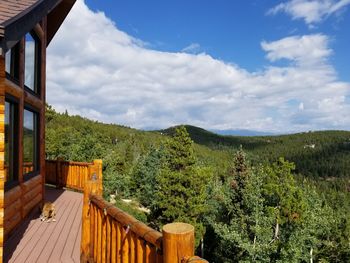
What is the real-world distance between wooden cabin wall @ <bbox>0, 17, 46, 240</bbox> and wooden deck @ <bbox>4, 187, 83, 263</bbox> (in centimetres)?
23

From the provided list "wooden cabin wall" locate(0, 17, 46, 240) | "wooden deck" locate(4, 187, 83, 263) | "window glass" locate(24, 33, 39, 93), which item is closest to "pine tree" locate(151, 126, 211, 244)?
"wooden cabin wall" locate(0, 17, 46, 240)

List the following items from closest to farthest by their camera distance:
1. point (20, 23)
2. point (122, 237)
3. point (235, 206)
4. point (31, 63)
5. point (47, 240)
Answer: point (122, 237)
point (20, 23)
point (47, 240)
point (31, 63)
point (235, 206)

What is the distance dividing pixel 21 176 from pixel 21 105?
1.55 m

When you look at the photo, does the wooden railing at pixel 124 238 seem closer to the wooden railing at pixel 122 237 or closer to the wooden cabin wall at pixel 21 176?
the wooden railing at pixel 122 237

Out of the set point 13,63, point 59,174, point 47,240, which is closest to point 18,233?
point 47,240

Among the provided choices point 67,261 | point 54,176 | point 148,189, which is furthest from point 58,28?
point 148,189

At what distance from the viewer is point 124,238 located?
134 inches

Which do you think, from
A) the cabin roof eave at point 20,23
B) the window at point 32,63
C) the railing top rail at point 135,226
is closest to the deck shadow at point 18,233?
the railing top rail at point 135,226

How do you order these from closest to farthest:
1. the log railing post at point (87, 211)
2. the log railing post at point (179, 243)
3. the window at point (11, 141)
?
the log railing post at point (179, 243) < the log railing post at point (87, 211) < the window at point (11, 141)

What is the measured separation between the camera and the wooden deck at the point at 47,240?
604cm

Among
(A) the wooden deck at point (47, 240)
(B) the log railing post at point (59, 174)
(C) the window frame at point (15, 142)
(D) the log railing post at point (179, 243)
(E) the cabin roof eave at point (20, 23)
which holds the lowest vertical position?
(A) the wooden deck at point (47, 240)

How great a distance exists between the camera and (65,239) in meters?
7.11

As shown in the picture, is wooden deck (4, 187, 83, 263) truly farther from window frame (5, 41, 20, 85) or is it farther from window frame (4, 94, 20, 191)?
window frame (5, 41, 20, 85)

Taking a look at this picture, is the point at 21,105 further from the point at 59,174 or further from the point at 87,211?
the point at 59,174
